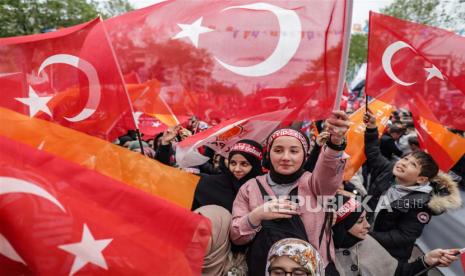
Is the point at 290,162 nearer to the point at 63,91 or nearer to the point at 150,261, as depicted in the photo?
the point at 150,261

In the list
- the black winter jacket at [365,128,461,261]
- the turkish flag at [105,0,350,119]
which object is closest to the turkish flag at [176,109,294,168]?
the turkish flag at [105,0,350,119]

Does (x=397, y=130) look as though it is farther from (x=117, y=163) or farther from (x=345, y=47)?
(x=117, y=163)

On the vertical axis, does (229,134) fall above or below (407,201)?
above

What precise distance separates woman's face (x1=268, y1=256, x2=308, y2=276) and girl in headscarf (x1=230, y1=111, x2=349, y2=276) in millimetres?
81

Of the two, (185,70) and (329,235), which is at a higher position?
(185,70)

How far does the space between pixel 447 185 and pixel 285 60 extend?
1.90 m

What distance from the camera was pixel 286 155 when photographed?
7.23ft

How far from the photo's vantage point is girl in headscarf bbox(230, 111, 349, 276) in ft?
6.68

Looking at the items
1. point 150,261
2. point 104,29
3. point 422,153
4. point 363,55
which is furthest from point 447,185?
point 363,55

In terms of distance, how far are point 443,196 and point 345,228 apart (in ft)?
4.59

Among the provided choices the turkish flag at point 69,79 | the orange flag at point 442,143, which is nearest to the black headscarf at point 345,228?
the orange flag at point 442,143

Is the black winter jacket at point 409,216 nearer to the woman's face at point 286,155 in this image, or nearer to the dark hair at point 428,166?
the dark hair at point 428,166

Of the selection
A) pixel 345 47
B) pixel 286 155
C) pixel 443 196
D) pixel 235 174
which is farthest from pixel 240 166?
pixel 443 196

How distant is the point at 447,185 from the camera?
136 inches
